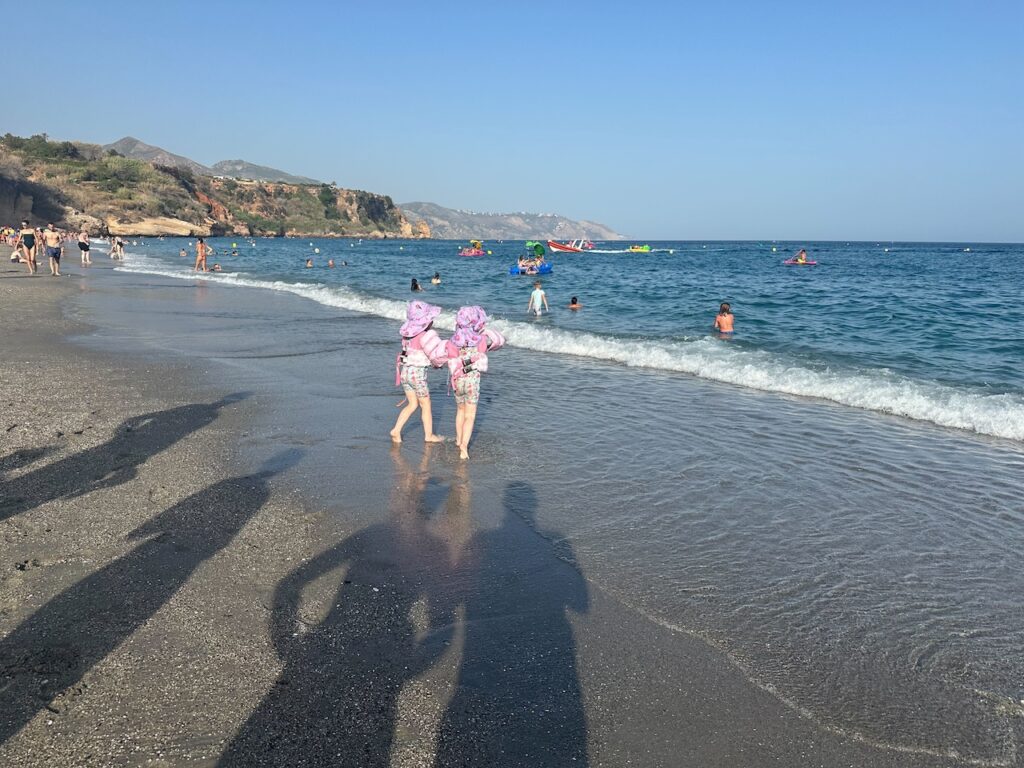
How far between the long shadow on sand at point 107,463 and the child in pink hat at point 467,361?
3.10m

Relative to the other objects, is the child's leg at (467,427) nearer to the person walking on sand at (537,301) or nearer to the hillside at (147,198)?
the person walking on sand at (537,301)

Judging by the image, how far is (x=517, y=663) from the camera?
3.84 metres

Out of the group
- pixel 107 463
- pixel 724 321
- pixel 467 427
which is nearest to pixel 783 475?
pixel 467 427

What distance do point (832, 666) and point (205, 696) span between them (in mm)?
3292

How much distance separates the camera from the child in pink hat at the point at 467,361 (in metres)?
7.63

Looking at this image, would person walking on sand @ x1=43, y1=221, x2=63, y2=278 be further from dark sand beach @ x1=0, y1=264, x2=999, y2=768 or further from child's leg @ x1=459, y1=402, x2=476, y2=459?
child's leg @ x1=459, y1=402, x2=476, y2=459

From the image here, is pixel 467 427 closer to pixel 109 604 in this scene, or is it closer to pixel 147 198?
pixel 109 604

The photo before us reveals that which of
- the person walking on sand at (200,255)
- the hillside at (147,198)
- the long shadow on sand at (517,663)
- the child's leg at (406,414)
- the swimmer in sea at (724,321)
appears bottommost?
the long shadow on sand at (517,663)

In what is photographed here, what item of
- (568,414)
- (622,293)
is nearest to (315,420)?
(568,414)

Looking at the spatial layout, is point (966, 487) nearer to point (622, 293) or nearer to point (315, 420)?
point (315, 420)

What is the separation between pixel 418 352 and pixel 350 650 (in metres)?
4.38

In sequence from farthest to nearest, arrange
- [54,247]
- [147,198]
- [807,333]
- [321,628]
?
[147,198]
[54,247]
[807,333]
[321,628]

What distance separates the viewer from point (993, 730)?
3.39m

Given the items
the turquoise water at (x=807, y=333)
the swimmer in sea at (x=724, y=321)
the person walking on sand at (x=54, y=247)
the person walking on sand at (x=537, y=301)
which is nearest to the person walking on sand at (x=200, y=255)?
the turquoise water at (x=807, y=333)
